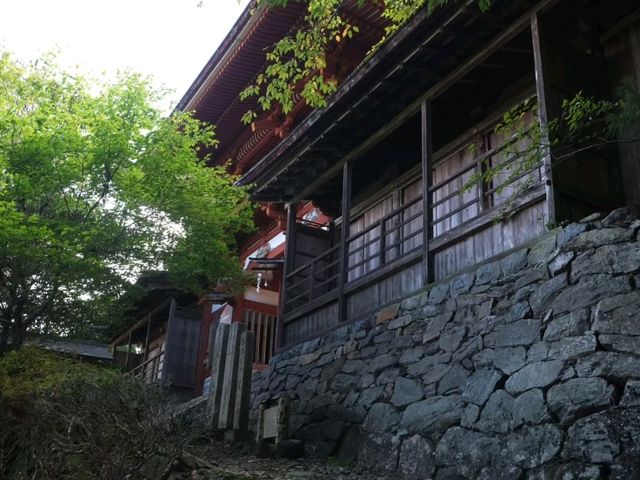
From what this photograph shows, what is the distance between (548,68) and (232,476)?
5539 millimetres

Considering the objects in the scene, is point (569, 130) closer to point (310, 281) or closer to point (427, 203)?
point (427, 203)

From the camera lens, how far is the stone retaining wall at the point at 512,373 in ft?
18.3

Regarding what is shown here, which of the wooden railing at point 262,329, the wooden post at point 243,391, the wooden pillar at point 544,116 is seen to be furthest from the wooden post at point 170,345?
the wooden pillar at point 544,116

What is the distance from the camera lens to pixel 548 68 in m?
7.87

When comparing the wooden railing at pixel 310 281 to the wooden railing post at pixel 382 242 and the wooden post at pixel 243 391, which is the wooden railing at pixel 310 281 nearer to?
the wooden railing post at pixel 382 242

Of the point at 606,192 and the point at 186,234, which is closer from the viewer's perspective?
the point at 606,192

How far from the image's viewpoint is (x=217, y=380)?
9914mm

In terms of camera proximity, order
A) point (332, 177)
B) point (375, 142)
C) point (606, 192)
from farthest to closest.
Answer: point (332, 177)
point (375, 142)
point (606, 192)

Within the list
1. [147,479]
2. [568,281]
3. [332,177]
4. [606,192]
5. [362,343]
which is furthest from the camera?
[332,177]

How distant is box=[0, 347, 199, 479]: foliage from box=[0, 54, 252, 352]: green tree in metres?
1.70

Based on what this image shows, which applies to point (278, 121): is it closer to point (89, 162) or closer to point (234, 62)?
point (234, 62)

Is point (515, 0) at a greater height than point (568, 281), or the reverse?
point (515, 0)

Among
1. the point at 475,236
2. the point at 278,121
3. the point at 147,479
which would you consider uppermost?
the point at 278,121

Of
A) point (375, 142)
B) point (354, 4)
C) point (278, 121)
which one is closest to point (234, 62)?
point (278, 121)
